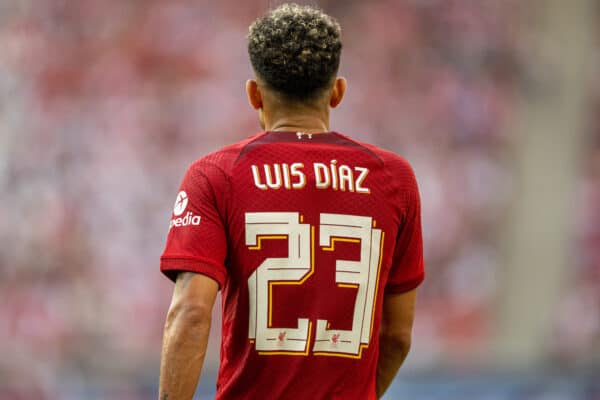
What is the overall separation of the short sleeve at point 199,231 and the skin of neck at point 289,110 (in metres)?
0.22

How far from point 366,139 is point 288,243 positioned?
22.4 feet

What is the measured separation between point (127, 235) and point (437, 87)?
316 cm

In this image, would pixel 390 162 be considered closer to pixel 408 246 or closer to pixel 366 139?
pixel 408 246

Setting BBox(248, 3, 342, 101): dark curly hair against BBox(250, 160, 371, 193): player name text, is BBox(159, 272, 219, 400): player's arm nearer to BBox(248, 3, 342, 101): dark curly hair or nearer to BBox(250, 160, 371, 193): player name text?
BBox(250, 160, 371, 193): player name text

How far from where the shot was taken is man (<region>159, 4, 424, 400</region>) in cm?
233

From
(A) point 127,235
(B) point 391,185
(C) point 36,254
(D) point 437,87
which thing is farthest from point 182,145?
(B) point 391,185

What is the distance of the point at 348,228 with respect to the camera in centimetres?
241

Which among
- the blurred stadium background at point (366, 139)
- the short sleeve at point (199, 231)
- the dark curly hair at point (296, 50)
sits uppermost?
the dark curly hair at point (296, 50)

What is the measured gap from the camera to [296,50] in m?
2.40

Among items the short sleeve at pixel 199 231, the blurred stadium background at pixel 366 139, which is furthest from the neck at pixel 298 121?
the blurred stadium background at pixel 366 139

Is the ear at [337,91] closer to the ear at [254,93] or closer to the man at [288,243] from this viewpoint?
the man at [288,243]

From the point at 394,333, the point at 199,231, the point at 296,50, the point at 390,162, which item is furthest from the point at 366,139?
the point at 199,231

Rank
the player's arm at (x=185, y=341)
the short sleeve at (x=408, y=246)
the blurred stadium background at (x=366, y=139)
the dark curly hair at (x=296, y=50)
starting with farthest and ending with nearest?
the blurred stadium background at (x=366, y=139)
the short sleeve at (x=408, y=246)
the dark curly hair at (x=296, y=50)
the player's arm at (x=185, y=341)

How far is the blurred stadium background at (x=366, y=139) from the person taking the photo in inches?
323
